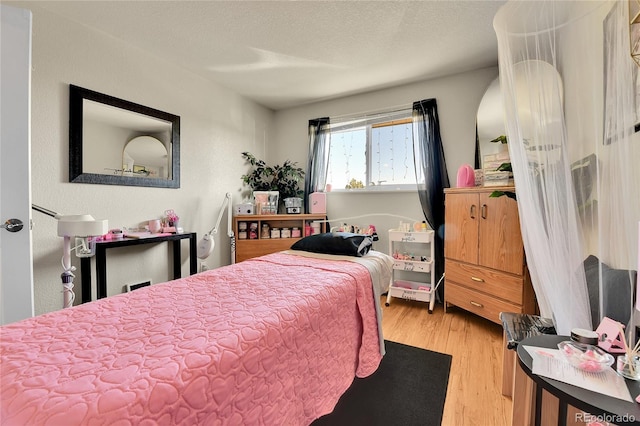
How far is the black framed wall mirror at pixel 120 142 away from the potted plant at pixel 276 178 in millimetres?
1031

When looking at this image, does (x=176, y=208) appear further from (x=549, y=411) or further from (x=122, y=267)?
(x=549, y=411)

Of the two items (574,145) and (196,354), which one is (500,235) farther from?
(196,354)

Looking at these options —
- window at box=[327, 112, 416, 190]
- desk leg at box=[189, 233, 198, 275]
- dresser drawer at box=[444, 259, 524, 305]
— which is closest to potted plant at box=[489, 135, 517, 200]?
dresser drawer at box=[444, 259, 524, 305]

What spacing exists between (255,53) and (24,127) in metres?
1.74

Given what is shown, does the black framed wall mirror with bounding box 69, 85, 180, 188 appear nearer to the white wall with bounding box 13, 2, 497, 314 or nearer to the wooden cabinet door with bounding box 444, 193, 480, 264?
the white wall with bounding box 13, 2, 497, 314

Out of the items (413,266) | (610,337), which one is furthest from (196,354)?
(413,266)

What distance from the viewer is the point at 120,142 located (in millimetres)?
2305

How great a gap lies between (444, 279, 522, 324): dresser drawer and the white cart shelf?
18 cm

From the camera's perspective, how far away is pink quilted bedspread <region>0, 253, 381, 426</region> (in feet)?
1.95

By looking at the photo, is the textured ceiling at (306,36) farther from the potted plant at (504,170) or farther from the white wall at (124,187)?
the potted plant at (504,170)

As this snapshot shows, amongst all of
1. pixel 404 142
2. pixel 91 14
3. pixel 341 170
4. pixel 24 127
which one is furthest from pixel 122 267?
pixel 404 142

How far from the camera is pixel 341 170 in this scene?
355 cm

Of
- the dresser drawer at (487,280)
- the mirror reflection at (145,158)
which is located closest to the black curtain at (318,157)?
the mirror reflection at (145,158)

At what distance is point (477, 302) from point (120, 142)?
134 inches
